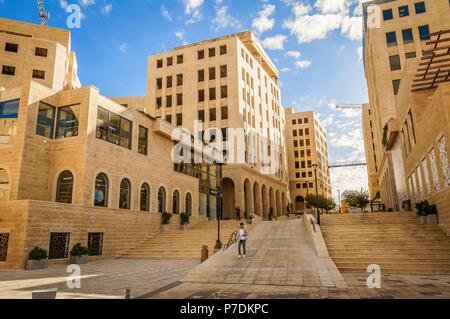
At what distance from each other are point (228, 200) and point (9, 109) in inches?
1162

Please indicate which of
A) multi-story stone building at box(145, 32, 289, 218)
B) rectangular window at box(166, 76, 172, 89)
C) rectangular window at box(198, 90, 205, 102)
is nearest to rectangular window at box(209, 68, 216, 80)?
multi-story stone building at box(145, 32, 289, 218)

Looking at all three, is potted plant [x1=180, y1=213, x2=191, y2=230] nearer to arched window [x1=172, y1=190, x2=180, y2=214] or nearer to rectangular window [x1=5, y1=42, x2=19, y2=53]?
arched window [x1=172, y1=190, x2=180, y2=214]

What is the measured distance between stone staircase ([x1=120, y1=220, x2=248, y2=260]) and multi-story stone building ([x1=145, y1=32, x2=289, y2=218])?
710 inches

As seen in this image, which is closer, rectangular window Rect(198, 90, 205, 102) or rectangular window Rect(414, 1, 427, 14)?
rectangular window Rect(414, 1, 427, 14)

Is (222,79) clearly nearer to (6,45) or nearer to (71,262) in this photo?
(6,45)

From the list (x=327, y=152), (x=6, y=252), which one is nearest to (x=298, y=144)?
(x=327, y=152)

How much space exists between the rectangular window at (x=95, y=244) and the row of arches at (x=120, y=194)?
6.54 ft

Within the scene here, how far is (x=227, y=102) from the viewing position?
4466cm

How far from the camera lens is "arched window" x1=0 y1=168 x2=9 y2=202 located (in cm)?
1848

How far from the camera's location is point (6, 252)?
51.4 feet

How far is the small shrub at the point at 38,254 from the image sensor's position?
50.1 ft

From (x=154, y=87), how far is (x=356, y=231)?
131ft

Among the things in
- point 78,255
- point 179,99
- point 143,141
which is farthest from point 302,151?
point 78,255

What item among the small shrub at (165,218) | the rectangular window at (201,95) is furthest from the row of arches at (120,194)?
the rectangular window at (201,95)
